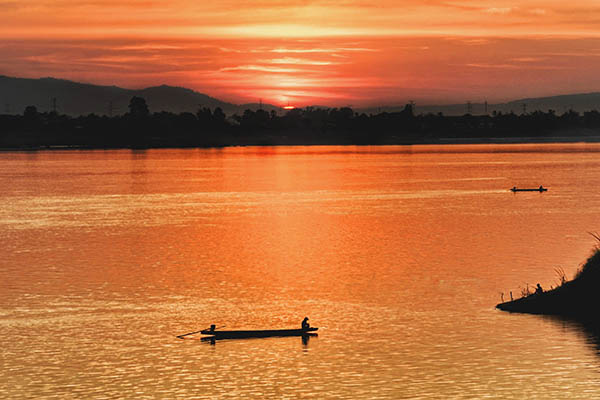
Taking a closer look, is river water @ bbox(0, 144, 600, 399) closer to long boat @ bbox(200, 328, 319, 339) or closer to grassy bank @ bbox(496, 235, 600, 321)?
long boat @ bbox(200, 328, 319, 339)

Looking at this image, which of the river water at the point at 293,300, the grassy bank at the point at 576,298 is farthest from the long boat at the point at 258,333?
the grassy bank at the point at 576,298

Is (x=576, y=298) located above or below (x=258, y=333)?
above

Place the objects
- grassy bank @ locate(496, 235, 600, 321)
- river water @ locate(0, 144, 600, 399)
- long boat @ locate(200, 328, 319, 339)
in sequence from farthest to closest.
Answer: grassy bank @ locate(496, 235, 600, 321)
long boat @ locate(200, 328, 319, 339)
river water @ locate(0, 144, 600, 399)

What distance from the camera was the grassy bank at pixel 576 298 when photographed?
4056 centimetres

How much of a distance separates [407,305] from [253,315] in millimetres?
7902

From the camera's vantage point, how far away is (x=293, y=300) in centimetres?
4853

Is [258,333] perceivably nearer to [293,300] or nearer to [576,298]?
[293,300]

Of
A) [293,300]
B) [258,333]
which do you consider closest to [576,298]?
[258,333]

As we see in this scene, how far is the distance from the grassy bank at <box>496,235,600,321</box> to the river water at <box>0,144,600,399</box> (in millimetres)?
904

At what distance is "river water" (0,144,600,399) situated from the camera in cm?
3353

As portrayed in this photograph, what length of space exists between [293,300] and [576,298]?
1461cm

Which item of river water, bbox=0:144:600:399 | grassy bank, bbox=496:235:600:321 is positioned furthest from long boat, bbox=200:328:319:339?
grassy bank, bbox=496:235:600:321

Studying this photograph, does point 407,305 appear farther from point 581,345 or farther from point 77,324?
point 77,324

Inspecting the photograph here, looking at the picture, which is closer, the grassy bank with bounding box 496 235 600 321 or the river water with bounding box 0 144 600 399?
the river water with bounding box 0 144 600 399
